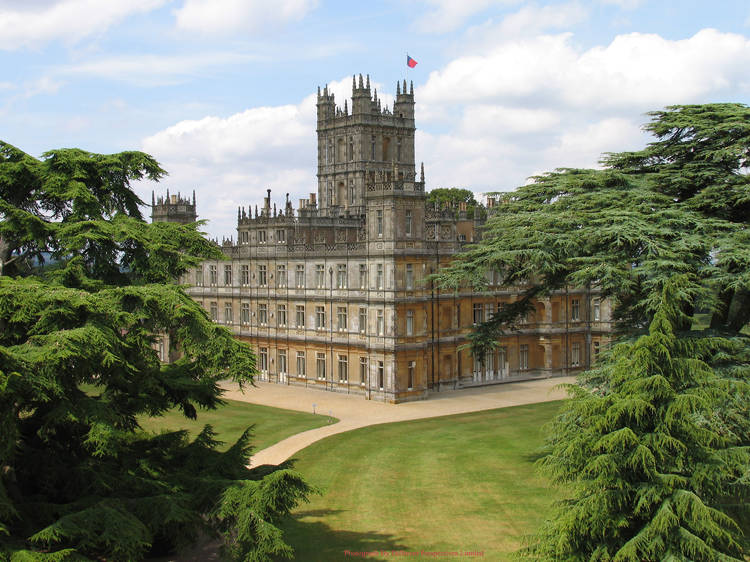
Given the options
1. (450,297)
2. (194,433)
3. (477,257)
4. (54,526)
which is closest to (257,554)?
(54,526)

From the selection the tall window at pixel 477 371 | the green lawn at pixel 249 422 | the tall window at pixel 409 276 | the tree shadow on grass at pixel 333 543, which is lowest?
the tree shadow on grass at pixel 333 543

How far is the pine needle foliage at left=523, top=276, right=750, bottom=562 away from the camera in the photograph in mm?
15719

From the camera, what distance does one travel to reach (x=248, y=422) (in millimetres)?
40625

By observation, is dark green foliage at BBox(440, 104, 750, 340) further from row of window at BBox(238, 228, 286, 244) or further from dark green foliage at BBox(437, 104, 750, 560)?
row of window at BBox(238, 228, 286, 244)

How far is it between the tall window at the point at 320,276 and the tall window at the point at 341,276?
1.50 meters

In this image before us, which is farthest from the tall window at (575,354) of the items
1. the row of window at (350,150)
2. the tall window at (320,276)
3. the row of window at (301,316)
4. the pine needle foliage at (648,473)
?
the pine needle foliage at (648,473)

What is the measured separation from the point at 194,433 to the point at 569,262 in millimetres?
19221

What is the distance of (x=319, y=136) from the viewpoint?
76438mm

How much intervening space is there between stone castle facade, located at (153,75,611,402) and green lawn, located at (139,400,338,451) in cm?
690

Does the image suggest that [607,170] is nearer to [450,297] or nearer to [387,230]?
[387,230]

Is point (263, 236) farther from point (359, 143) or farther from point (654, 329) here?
point (654, 329)

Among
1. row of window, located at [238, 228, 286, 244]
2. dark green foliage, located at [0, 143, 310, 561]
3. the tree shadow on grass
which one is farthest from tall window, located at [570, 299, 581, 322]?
dark green foliage, located at [0, 143, 310, 561]

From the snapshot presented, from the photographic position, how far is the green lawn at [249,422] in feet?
122

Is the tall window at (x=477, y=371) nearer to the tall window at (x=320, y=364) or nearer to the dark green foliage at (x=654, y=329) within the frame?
the tall window at (x=320, y=364)
